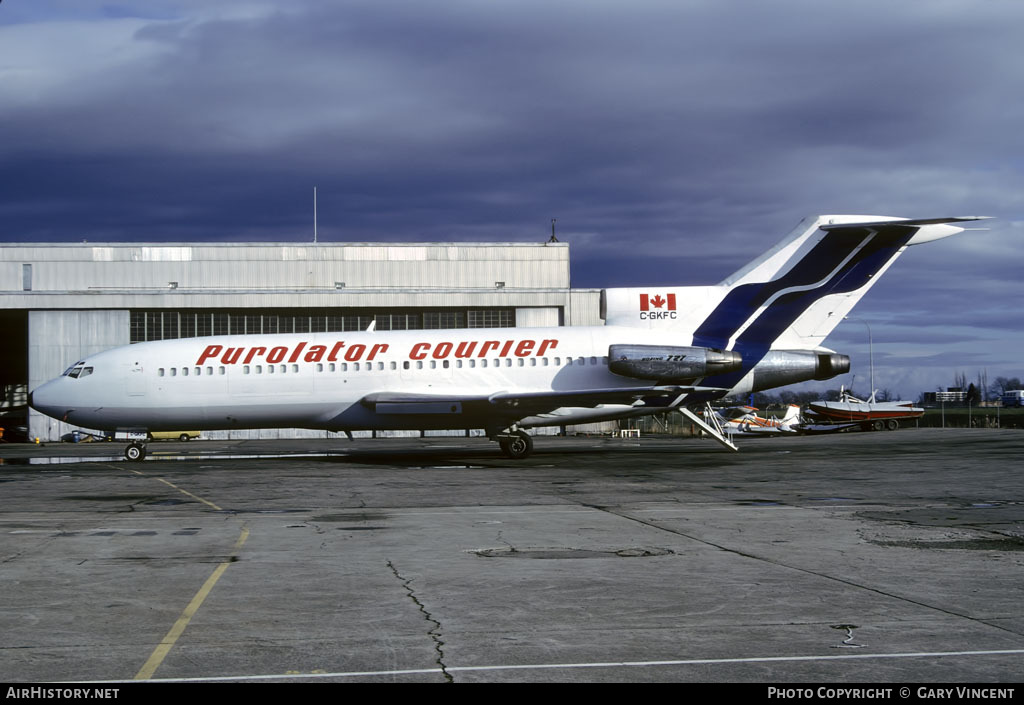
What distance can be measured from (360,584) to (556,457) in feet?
74.9

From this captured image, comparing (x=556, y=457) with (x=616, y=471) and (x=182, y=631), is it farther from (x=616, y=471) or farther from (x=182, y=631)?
(x=182, y=631)

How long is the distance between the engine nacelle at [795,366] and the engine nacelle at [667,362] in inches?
48.0

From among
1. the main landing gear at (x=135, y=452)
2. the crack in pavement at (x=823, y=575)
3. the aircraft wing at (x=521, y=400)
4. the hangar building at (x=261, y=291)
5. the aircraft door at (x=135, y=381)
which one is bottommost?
the main landing gear at (x=135, y=452)

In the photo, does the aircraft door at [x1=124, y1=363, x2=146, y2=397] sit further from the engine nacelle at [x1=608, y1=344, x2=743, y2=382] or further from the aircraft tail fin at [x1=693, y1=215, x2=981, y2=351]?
the aircraft tail fin at [x1=693, y1=215, x2=981, y2=351]

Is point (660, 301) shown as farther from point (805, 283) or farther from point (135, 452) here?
point (135, 452)

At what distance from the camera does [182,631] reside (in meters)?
7.55

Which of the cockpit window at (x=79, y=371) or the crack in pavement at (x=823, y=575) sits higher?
the cockpit window at (x=79, y=371)

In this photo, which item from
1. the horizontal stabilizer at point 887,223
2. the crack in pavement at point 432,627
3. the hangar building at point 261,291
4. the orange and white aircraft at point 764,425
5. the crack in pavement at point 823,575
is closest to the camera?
the crack in pavement at point 432,627

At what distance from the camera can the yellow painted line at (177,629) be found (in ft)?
21.0

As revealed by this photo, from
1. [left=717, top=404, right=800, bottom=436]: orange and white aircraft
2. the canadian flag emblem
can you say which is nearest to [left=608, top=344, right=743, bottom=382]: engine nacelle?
the canadian flag emblem

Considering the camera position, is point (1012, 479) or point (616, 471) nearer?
point (1012, 479)

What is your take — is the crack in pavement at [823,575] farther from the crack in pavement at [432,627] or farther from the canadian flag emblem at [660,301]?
the canadian flag emblem at [660,301]

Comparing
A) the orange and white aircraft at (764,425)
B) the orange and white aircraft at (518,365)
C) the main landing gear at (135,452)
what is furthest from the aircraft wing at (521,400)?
the orange and white aircraft at (764,425)
